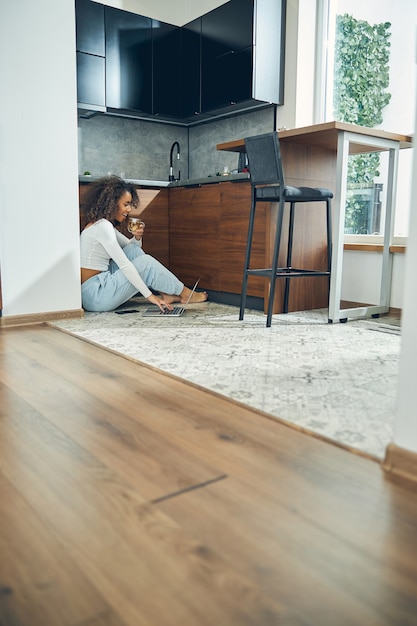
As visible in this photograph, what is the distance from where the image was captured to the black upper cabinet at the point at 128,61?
4.45 meters

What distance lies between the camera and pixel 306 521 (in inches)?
40.2

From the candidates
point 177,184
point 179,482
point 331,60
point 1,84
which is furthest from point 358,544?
point 331,60

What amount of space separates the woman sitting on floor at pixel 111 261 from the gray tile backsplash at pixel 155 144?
4.11 ft

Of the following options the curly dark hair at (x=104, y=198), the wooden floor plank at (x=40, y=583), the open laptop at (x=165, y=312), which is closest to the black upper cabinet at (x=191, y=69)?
the curly dark hair at (x=104, y=198)

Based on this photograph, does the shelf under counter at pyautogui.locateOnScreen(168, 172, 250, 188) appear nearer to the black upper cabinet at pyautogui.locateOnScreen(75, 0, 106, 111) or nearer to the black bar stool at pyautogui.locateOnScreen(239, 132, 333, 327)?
the black bar stool at pyautogui.locateOnScreen(239, 132, 333, 327)

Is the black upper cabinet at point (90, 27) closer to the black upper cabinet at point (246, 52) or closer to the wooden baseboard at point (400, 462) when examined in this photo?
the black upper cabinet at point (246, 52)

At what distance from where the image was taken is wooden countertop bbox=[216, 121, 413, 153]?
2916mm

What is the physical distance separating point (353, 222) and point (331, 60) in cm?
127

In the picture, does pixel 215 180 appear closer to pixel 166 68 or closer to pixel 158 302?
pixel 158 302

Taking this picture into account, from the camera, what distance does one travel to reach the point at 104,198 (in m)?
3.53

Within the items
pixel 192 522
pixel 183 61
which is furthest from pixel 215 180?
pixel 192 522

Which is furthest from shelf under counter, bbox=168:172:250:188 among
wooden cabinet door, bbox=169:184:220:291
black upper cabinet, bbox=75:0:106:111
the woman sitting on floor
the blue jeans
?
black upper cabinet, bbox=75:0:106:111

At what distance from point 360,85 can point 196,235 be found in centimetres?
158

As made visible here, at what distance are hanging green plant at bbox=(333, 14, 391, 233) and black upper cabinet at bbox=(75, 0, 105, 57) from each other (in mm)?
1838
